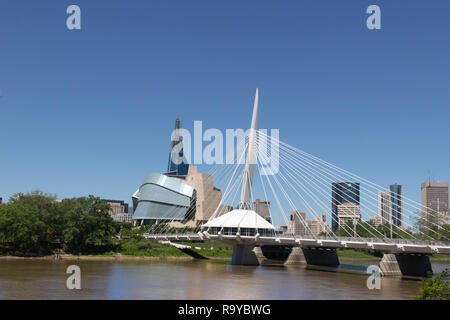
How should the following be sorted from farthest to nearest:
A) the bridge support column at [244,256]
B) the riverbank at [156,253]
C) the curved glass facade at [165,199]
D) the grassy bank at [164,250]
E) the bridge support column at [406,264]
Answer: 1. the curved glass facade at [165,199]
2. the grassy bank at [164,250]
3. the riverbank at [156,253]
4. the bridge support column at [244,256]
5. the bridge support column at [406,264]

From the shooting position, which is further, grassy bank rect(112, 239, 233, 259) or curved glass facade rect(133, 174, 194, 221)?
curved glass facade rect(133, 174, 194, 221)

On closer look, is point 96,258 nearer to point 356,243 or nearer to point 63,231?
point 63,231

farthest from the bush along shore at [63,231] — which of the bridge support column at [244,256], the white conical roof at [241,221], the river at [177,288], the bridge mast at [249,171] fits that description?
the bridge mast at [249,171]

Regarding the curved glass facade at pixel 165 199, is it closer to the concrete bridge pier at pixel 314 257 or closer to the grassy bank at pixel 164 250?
the grassy bank at pixel 164 250

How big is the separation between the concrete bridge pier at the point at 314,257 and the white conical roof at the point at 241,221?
1311cm

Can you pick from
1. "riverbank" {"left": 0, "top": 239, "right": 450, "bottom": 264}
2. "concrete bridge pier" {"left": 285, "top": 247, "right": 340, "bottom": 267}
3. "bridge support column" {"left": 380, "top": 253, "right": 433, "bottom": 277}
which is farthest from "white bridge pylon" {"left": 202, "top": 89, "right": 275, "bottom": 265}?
"bridge support column" {"left": 380, "top": 253, "right": 433, "bottom": 277}

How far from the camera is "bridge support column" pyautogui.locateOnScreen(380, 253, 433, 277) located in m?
51.4

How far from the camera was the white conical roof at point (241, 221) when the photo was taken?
58750 mm

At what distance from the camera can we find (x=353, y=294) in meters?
32.9

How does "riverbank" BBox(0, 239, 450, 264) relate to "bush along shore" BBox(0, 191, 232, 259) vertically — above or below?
below

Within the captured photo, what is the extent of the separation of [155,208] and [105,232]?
6280 centimetres

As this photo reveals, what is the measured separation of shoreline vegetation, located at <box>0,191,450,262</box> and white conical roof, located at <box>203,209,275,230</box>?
49.0ft

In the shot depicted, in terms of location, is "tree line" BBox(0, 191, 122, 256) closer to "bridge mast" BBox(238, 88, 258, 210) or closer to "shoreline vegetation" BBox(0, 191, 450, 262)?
"shoreline vegetation" BBox(0, 191, 450, 262)

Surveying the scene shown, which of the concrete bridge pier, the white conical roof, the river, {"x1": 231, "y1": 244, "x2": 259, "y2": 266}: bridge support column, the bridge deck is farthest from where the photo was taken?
Answer: the concrete bridge pier
